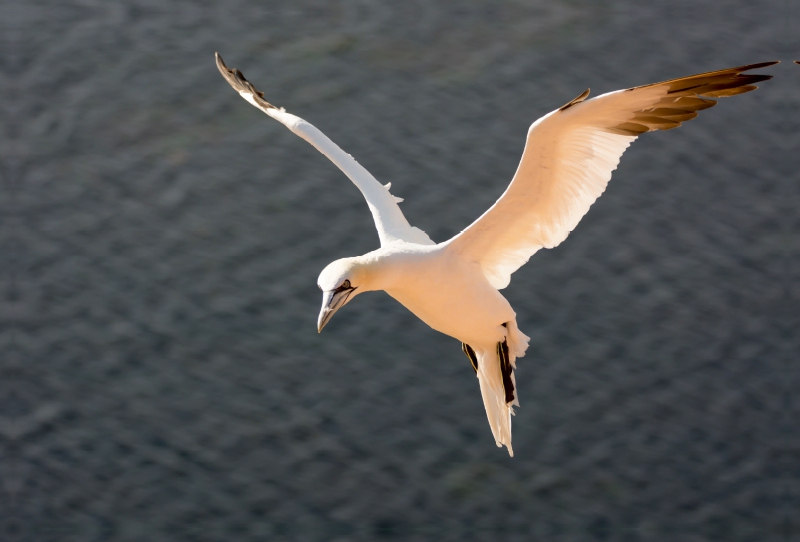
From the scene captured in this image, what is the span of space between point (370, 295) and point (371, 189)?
1.07m

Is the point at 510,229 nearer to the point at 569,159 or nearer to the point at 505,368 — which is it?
the point at 569,159

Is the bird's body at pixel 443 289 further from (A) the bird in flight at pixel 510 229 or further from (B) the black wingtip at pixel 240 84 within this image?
(B) the black wingtip at pixel 240 84

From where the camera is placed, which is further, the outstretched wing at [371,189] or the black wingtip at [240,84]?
the black wingtip at [240,84]

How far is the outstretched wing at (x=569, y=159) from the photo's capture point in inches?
111

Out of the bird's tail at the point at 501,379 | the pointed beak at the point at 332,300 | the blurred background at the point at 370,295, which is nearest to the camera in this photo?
the pointed beak at the point at 332,300

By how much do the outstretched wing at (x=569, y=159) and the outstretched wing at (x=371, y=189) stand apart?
27cm

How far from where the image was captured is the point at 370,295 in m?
4.57

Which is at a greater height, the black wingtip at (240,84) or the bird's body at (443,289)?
the black wingtip at (240,84)

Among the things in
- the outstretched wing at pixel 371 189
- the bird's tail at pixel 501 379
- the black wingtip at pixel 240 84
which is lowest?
the bird's tail at pixel 501 379

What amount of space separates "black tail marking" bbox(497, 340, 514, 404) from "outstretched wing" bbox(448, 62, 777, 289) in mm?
227

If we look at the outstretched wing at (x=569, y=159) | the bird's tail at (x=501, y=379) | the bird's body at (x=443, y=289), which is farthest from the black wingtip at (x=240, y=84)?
the bird's tail at (x=501, y=379)

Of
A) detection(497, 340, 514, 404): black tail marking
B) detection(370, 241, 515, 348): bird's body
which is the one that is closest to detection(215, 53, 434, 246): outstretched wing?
detection(370, 241, 515, 348): bird's body

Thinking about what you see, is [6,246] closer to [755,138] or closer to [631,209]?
[631,209]

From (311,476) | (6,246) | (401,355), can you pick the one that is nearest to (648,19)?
(401,355)
